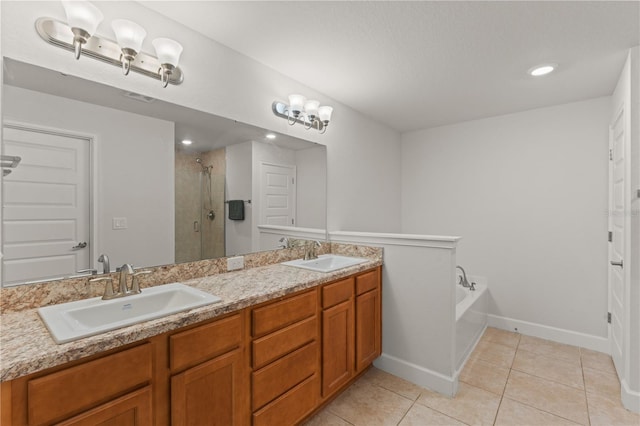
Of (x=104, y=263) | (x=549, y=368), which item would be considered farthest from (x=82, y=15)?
(x=549, y=368)

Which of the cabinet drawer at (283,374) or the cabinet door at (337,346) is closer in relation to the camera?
the cabinet drawer at (283,374)

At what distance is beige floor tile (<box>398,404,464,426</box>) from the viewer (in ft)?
6.26

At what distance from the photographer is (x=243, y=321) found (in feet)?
4.79

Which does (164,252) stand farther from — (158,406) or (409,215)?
(409,215)

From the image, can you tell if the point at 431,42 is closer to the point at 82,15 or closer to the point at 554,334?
the point at 82,15

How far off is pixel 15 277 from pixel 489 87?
11.2ft

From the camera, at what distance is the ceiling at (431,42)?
1.66 meters

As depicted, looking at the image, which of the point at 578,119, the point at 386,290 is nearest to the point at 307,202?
the point at 386,290

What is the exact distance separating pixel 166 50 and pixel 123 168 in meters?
0.65

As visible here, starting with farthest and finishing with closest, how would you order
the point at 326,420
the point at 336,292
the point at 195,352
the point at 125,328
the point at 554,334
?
the point at 554,334, the point at 336,292, the point at 326,420, the point at 195,352, the point at 125,328

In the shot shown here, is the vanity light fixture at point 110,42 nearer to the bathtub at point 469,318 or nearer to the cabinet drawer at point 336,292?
the cabinet drawer at point 336,292

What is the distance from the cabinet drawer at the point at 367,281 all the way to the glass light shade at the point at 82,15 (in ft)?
6.77

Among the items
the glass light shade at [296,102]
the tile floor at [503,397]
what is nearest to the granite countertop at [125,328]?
the tile floor at [503,397]

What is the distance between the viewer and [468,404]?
2.10m
